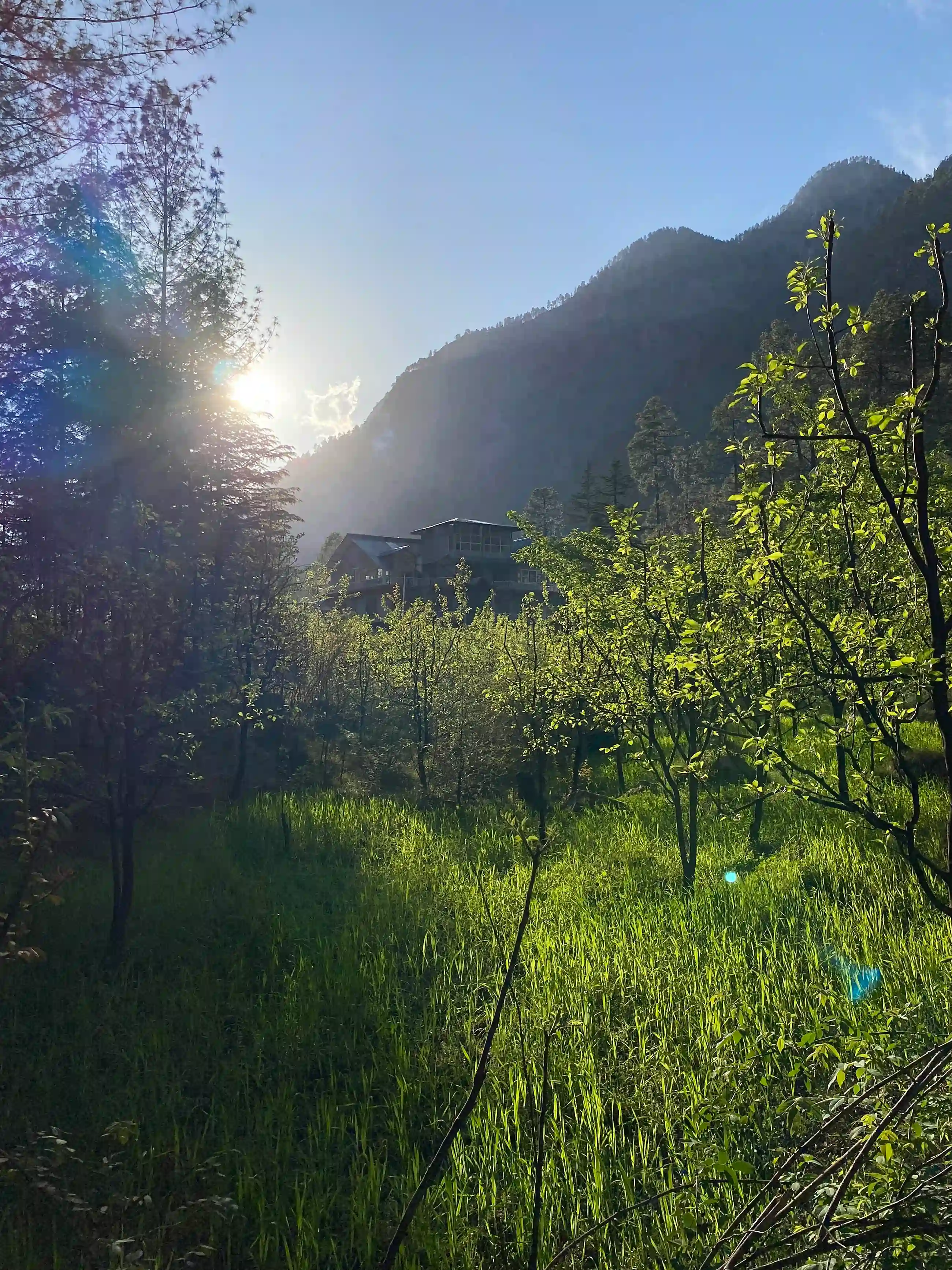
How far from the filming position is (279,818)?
11570mm

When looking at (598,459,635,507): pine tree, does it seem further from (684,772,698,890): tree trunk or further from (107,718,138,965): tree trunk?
(107,718,138,965): tree trunk

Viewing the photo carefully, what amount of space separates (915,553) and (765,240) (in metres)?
151

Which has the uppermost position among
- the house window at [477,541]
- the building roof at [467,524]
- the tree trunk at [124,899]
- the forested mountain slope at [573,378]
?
the forested mountain slope at [573,378]

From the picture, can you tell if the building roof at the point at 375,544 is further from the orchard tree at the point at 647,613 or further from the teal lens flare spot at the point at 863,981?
the teal lens flare spot at the point at 863,981

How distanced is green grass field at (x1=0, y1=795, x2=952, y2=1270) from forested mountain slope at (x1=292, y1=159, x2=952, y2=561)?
8984 centimetres

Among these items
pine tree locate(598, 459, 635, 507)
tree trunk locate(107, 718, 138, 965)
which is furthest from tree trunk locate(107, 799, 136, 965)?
pine tree locate(598, 459, 635, 507)

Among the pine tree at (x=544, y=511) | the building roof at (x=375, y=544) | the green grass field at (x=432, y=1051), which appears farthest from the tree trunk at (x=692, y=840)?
the pine tree at (x=544, y=511)

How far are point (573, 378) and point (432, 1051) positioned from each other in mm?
142455

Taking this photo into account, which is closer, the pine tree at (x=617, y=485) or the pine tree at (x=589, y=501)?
the pine tree at (x=589, y=501)

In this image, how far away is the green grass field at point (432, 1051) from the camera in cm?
329

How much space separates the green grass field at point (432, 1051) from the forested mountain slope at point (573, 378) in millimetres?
89837

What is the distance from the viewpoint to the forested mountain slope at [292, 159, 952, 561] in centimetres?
10850

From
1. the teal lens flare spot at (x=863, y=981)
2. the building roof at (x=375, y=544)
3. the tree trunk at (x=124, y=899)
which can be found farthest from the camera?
the building roof at (x=375, y=544)

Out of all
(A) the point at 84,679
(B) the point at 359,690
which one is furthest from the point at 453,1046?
(B) the point at 359,690
